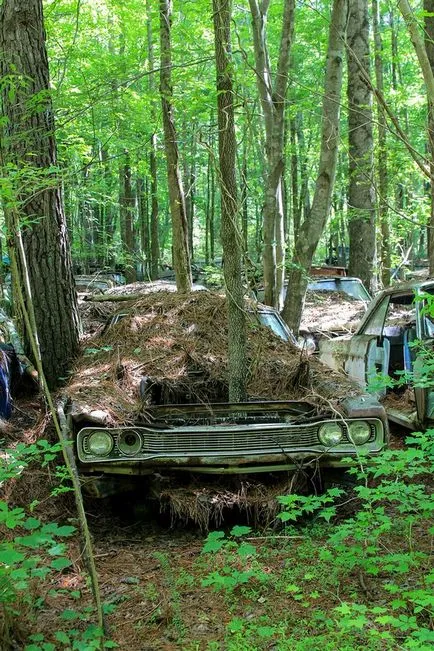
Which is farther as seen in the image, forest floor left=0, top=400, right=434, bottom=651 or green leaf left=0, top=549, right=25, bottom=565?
forest floor left=0, top=400, right=434, bottom=651

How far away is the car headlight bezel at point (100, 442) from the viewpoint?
14.6 feet

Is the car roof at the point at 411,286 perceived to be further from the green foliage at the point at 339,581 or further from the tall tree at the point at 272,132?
the green foliage at the point at 339,581

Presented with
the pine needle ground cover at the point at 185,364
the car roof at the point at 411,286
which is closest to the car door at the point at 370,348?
the car roof at the point at 411,286

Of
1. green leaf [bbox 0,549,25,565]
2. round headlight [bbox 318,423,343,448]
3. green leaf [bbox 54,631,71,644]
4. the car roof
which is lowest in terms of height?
green leaf [bbox 54,631,71,644]

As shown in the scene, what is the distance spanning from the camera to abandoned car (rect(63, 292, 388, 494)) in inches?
174

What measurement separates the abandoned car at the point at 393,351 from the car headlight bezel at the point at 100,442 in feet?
9.00

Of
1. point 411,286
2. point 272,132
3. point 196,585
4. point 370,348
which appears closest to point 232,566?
point 196,585

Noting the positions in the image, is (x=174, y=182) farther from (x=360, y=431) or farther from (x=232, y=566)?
(x=232, y=566)

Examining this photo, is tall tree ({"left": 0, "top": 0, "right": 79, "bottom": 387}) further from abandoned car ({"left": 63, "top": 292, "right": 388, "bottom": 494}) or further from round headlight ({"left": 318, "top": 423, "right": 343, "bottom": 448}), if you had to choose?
round headlight ({"left": 318, "top": 423, "right": 343, "bottom": 448})

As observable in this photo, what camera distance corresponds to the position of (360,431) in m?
4.66

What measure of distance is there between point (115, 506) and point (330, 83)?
6447mm

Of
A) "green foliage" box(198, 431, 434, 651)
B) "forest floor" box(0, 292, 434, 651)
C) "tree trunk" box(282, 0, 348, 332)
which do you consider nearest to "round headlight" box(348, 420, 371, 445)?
"forest floor" box(0, 292, 434, 651)

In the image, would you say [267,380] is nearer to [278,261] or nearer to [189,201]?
[278,261]

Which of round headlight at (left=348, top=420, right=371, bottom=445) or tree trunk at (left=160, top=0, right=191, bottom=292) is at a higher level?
tree trunk at (left=160, top=0, right=191, bottom=292)
